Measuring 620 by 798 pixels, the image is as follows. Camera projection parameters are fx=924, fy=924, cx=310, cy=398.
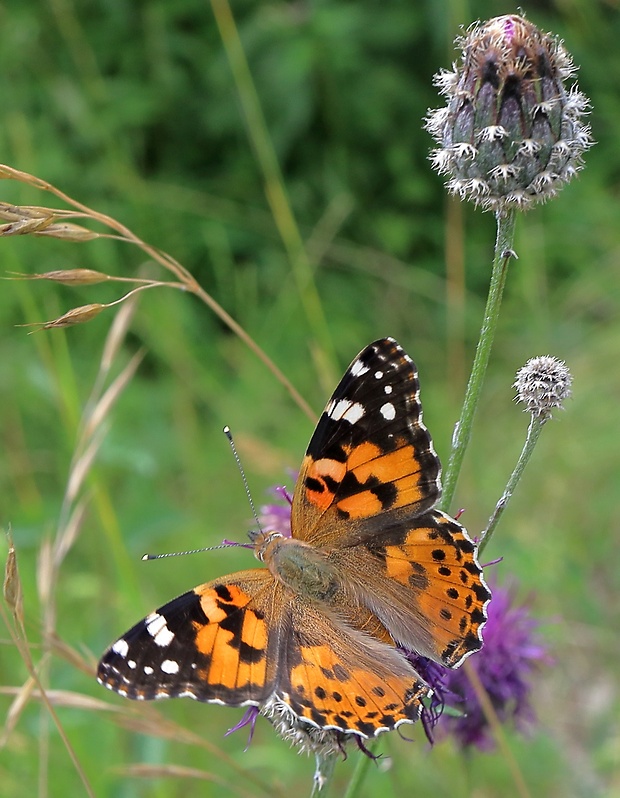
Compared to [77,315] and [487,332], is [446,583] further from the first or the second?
[77,315]

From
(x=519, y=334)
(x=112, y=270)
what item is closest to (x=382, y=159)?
(x=519, y=334)

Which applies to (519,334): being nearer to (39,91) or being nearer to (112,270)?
(112,270)

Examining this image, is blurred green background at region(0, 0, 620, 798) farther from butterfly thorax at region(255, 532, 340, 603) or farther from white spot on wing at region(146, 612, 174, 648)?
white spot on wing at region(146, 612, 174, 648)

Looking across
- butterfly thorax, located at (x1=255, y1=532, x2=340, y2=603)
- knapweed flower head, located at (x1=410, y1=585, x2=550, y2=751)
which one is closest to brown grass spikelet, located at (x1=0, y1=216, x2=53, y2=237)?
butterfly thorax, located at (x1=255, y1=532, x2=340, y2=603)

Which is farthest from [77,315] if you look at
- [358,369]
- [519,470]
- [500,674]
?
[500,674]

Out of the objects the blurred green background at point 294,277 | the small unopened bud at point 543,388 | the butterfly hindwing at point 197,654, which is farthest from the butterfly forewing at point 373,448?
the blurred green background at point 294,277

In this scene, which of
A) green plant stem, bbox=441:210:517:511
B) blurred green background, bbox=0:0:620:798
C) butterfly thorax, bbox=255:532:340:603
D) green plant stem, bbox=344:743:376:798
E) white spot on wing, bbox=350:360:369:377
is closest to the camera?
green plant stem, bbox=441:210:517:511
